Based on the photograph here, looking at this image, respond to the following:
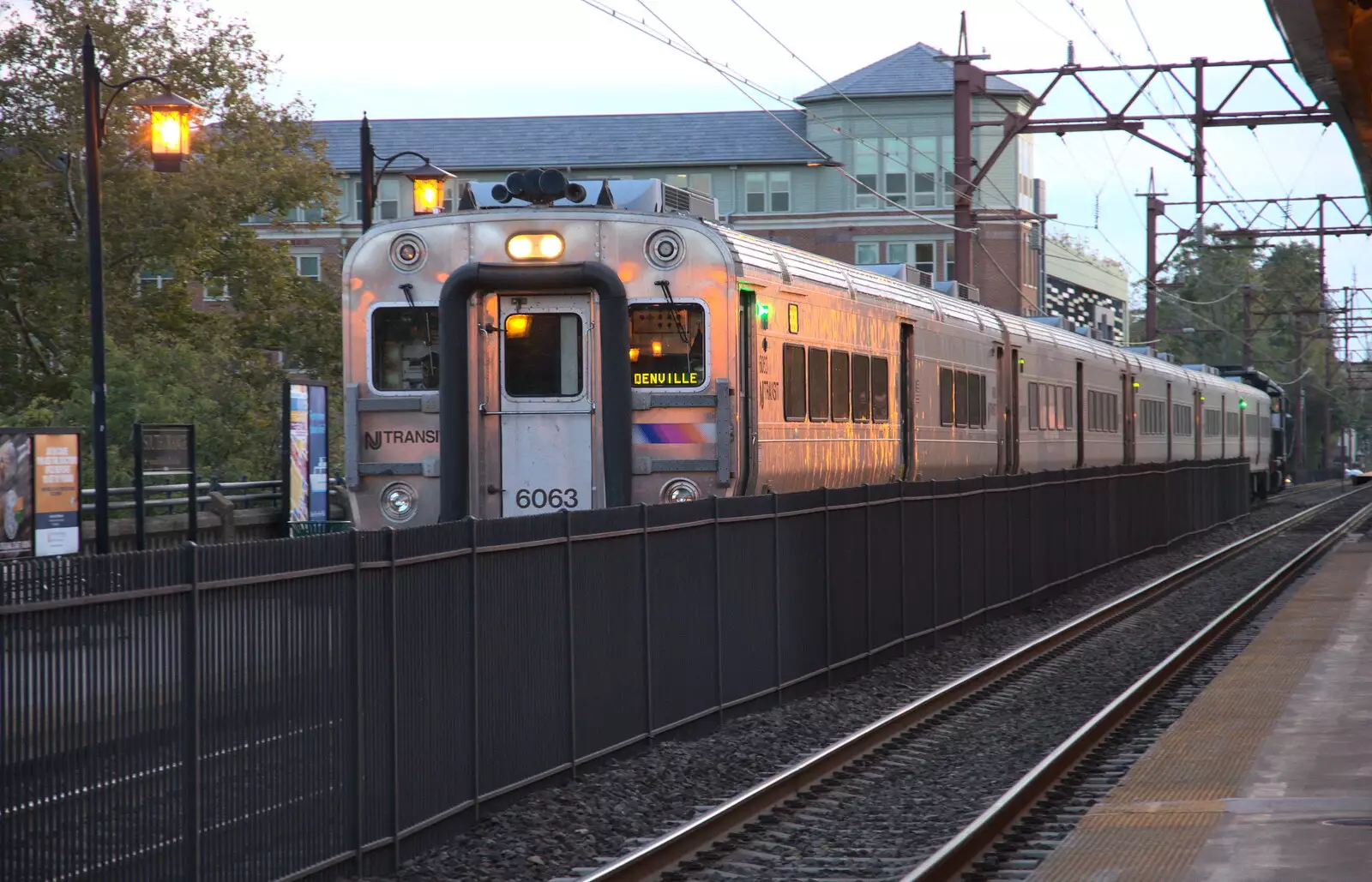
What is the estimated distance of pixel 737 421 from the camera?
14547mm

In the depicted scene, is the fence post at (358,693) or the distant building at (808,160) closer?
the fence post at (358,693)

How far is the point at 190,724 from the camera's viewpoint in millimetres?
6941

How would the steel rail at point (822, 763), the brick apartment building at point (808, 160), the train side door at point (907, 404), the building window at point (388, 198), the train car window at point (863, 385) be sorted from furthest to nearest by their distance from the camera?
the building window at point (388, 198) < the brick apartment building at point (808, 160) < the train side door at point (907, 404) < the train car window at point (863, 385) < the steel rail at point (822, 763)

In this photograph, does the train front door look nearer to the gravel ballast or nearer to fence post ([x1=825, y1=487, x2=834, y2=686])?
fence post ([x1=825, y1=487, x2=834, y2=686])

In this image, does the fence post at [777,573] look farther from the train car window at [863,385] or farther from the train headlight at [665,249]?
the train car window at [863,385]

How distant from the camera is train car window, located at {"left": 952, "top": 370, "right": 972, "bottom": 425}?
22.5 metres

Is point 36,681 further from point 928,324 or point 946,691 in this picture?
point 928,324

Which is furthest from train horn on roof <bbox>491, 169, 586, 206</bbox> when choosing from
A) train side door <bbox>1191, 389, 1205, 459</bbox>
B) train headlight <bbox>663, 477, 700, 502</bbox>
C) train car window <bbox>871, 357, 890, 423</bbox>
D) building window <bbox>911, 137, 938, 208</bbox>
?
building window <bbox>911, 137, 938, 208</bbox>

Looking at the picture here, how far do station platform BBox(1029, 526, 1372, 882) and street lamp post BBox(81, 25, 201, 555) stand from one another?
10.8 meters

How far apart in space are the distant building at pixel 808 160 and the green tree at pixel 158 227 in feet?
112

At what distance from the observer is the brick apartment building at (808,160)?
2830 inches

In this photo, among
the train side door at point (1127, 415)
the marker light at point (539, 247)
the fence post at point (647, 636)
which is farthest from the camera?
the train side door at point (1127, 415)

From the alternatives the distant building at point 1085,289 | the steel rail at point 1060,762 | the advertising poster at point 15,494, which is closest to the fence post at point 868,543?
the steel rail at point 1060,762

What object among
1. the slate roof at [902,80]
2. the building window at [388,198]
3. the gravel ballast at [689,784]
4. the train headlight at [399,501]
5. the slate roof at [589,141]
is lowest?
the gravel ballast at [689,784]
